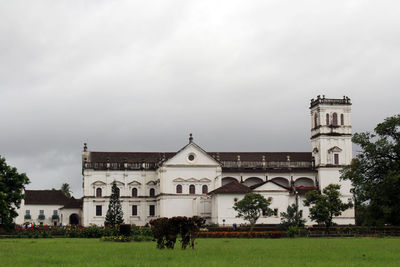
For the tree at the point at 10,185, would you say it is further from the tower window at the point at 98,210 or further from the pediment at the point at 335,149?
the pediment at the point at 335,149

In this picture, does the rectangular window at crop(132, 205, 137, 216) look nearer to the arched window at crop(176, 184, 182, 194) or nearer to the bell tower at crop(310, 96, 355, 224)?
the arched window at crop(176, 184, 182, 194)

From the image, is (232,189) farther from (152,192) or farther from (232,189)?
(152,192)

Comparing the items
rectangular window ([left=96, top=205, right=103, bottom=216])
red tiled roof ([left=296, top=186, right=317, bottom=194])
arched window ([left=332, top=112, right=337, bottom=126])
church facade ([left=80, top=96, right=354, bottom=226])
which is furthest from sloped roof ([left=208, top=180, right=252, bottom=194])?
arched window ([left=332, top=112, right=337, bottom=126])

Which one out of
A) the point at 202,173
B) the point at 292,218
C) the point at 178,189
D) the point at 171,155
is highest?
the point at 171,155

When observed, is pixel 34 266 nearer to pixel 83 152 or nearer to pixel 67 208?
pixel 83 152

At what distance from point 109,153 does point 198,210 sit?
15390 millimetres

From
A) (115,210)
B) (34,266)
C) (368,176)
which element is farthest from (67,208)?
(34,266)

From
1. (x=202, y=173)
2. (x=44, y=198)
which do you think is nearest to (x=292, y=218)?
(x=202, y=173)

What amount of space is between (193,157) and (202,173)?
7.79 ft

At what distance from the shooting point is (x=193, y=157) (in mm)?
84312

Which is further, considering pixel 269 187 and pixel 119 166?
pixel 119 166

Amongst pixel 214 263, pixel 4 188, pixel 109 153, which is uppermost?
pixel 109 153

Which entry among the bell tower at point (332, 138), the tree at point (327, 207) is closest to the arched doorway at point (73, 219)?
the bell tower at point (332, 138)

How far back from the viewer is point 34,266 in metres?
21.0
